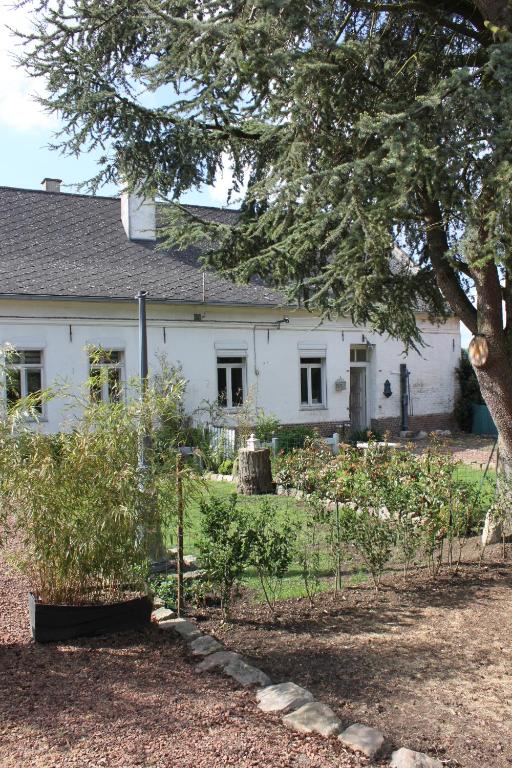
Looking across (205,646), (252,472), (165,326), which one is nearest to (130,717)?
(205,646)

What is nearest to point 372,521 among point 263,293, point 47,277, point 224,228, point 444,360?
point 224,228

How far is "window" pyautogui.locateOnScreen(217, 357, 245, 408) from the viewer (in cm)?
2000

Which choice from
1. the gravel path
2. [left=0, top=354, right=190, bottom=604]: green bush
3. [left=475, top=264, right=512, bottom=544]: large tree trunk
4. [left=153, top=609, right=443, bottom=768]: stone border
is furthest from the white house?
[left=153, top=609, right=443, bottom=768]: stone border

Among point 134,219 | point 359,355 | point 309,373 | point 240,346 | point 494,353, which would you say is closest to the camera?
point 494,353

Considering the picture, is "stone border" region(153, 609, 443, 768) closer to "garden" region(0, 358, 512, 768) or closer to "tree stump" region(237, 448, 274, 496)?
"garden" region(0, 358, 512, 768)

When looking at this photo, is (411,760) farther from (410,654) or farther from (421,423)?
(421,423)

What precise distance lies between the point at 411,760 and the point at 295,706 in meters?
0.77

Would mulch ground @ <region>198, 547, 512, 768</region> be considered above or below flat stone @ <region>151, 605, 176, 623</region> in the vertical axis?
below

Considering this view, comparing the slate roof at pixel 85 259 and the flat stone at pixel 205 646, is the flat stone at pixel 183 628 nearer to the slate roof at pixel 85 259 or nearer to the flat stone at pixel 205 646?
the flat stone at pixel 205 646

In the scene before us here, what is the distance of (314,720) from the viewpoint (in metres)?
3.95

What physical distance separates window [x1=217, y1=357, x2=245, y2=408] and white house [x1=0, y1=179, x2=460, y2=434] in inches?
1.1

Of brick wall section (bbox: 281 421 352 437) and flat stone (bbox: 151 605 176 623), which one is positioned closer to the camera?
flat stone (bbox: 151 605 176 623)

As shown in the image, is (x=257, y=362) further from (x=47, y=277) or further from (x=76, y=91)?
(x=76, y=91)

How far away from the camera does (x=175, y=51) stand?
6785 millimetres
